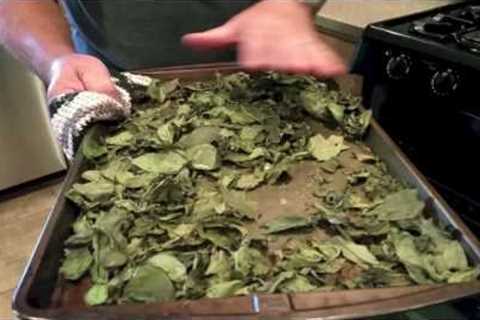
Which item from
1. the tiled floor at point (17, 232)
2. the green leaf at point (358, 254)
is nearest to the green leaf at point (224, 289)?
the green leaf at point (358, 254)

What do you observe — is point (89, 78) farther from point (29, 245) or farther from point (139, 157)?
point (29, 245)

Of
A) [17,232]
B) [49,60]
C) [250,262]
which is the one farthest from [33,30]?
[17,232]

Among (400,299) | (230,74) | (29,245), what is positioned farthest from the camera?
(29,245)

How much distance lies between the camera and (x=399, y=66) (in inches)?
36.3

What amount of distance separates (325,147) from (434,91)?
11.5 inches

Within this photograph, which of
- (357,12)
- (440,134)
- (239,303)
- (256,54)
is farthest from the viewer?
(357,12)

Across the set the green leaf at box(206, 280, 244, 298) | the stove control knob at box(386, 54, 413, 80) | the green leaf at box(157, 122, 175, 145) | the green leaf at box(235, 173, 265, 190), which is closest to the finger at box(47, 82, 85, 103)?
the green leaf at box(157, 122, 175, 145)

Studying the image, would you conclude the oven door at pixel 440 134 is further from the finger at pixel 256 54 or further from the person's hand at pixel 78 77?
the person's hand at pixel 78 77

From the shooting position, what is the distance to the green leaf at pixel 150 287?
0.46 meters

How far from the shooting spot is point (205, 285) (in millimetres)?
473

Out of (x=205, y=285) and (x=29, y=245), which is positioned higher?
(x=205, y=285)

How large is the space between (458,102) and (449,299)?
1.67 ft

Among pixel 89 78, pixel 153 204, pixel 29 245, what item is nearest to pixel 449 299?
pixel 153 204

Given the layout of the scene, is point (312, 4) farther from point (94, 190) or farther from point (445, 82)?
point (94, 190)
